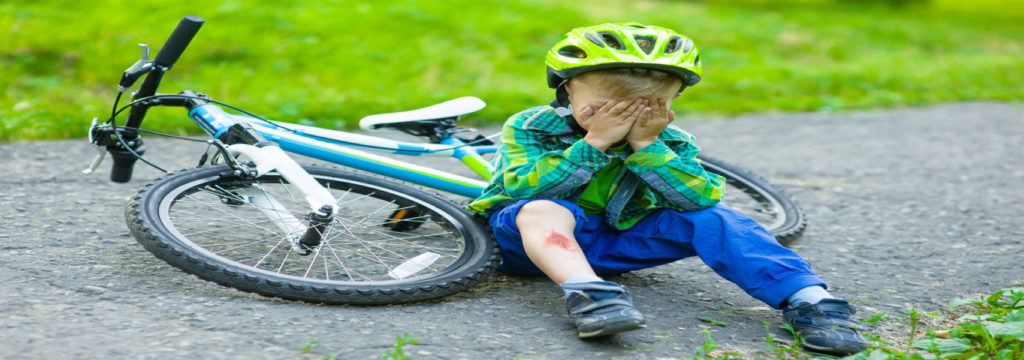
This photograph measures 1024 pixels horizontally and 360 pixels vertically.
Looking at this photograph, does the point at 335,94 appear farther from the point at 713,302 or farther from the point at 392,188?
the point at 713,302

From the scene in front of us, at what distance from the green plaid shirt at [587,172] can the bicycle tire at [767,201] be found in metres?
1.01

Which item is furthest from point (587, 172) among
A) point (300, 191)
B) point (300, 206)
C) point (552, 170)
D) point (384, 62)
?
point (384, 62)

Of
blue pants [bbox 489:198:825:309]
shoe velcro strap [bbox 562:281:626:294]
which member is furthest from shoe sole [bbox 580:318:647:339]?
blue pants [bbox 489:198:825:309]

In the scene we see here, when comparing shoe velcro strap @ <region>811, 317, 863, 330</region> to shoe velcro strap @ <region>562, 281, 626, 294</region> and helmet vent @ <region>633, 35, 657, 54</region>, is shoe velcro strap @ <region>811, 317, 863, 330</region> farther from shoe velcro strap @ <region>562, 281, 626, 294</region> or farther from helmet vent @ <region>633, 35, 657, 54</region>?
helmet vent @ <region>633, 35, 657, 54</region>

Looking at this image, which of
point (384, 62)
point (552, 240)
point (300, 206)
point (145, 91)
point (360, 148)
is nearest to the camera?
point (552, 240)

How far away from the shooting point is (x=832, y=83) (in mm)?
9219

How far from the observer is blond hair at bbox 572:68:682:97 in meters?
2.86

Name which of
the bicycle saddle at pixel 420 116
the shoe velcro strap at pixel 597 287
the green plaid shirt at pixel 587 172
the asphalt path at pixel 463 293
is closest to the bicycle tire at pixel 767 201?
the asphalt path at pixel 463 293

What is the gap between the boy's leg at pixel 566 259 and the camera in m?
2.50

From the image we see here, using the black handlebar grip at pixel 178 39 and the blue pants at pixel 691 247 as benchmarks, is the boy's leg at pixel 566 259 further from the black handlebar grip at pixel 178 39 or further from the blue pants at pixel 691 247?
the black handlebar grip at pixel 178 39

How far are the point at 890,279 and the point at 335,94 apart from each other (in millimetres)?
4426

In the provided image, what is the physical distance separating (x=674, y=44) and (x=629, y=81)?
216 mm

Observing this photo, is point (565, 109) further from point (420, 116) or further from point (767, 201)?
point (767, 201)

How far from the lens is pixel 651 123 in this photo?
2.83 meters
